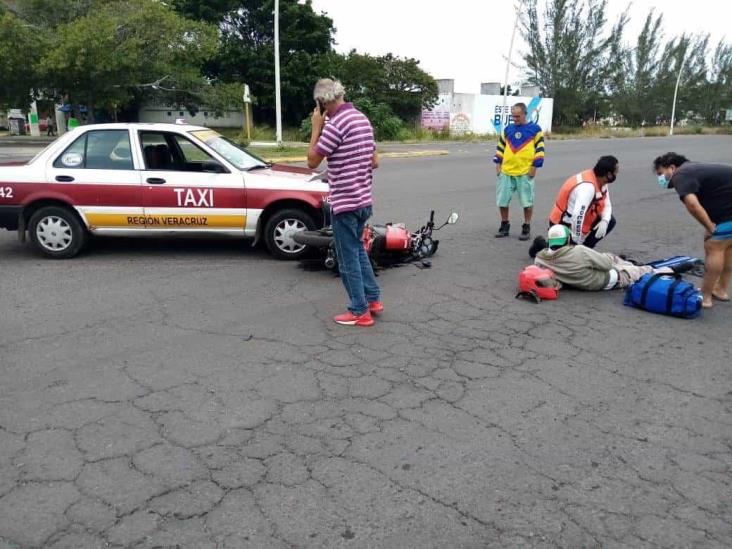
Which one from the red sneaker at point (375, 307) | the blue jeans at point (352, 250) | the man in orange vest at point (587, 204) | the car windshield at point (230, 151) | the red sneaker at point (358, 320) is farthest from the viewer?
the car windshield at point (230, 151)

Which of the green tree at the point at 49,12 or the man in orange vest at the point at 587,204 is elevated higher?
the green tree at the point at 49,12

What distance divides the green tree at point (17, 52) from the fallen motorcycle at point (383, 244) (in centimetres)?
2337

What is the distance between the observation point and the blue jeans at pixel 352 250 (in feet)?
16.3

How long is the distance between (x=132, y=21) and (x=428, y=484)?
91.0 feet

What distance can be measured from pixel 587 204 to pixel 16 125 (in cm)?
4078

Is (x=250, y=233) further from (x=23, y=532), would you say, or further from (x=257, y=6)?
(x=257, y=6)

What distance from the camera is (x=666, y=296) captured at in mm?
5578

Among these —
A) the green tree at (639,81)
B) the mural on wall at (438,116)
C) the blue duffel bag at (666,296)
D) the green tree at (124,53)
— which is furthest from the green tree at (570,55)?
the blue duffel bag at (666,296)

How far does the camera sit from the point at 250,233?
7.20m

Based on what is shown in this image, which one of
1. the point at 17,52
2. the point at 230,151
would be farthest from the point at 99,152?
the point at 17,52

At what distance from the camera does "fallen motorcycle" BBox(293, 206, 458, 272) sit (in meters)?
6.53

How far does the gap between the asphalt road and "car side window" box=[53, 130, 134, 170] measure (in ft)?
4.35

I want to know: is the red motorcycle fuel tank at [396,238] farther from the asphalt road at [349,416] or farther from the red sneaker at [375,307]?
the red sneaker at [375,307]

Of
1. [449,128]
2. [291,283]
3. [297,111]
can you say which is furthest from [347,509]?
[449,128]
